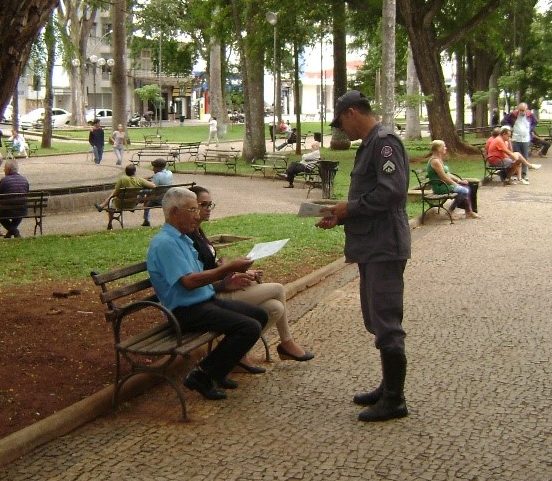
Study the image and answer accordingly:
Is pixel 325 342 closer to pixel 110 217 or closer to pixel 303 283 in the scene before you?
pixel 303 283

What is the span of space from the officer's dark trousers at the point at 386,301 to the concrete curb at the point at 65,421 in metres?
1.65

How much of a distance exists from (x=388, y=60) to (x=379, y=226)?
57.9ft

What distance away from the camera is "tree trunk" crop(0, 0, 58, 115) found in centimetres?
639

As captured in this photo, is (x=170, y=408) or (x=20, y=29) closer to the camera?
(x=170, y=408)

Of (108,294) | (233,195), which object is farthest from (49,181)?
(108,294)

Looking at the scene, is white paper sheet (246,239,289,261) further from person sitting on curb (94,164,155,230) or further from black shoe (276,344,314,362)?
person sitting on curb (94,164,155,230)

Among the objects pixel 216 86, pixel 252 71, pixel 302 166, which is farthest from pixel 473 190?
pixel 216 86

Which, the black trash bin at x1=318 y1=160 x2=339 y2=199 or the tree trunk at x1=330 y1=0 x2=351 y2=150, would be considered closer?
the black trash bin at x1=318 y1=160 x2=339 y2=199

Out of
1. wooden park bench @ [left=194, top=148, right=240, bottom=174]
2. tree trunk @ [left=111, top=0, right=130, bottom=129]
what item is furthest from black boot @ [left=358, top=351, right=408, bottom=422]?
tree trunk @ [left=111, top=0, right=130, bottom=129]

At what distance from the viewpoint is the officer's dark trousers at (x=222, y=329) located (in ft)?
19.8

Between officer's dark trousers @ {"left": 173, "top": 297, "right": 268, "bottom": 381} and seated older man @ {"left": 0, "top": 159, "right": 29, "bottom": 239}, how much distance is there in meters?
9.55

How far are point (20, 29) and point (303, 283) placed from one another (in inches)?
179

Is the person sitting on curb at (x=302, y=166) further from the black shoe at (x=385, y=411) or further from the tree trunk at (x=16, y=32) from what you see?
the black shoe at (x=385, y=411)

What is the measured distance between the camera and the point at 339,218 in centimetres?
556
